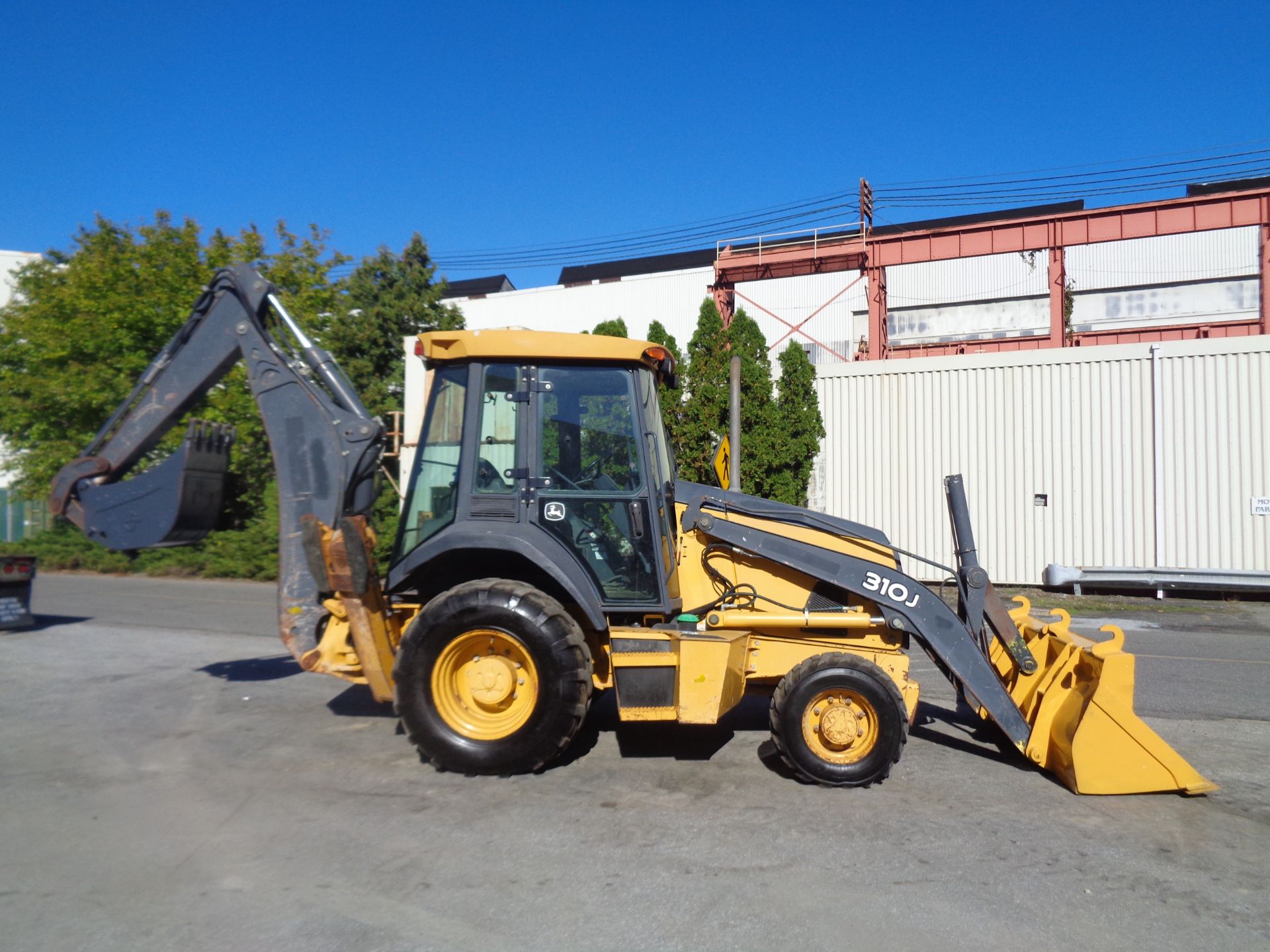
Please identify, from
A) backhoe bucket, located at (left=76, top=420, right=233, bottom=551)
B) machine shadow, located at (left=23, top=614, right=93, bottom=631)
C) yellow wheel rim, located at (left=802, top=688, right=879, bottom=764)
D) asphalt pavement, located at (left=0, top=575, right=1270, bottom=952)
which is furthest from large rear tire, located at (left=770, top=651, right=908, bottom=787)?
machine shadow, located at (left=23, top=614, right=93, bottom=631)

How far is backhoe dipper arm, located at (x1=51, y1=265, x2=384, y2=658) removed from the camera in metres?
6.14

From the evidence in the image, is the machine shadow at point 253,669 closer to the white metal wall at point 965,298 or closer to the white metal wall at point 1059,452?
the white metal wall at point 1059,452

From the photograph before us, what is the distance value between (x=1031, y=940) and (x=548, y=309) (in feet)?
118

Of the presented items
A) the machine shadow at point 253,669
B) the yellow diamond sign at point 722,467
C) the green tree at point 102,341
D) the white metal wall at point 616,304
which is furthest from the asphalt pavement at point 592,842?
the white metal wall at point 616,304

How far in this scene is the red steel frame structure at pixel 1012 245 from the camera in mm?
19031

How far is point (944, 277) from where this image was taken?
1458 inches

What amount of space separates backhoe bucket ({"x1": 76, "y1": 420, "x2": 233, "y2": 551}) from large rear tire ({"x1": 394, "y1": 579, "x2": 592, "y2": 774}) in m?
2.14

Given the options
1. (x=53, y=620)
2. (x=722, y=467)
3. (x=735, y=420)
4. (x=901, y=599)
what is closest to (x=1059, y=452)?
(x=735, y=420)

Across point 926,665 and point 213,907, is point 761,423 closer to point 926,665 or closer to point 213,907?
point 926,665

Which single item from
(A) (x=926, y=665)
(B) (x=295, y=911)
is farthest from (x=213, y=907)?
(A) (x=926, y=665)

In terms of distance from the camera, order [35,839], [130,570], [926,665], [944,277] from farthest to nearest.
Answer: [944,277] → [130,570] → [926,665] → [35,839]

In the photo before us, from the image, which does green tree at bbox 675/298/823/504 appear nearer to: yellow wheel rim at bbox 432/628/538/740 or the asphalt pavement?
the asphalt pavement

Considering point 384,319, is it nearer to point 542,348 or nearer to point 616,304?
point 616,304

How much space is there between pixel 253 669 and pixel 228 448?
285 centimetres
